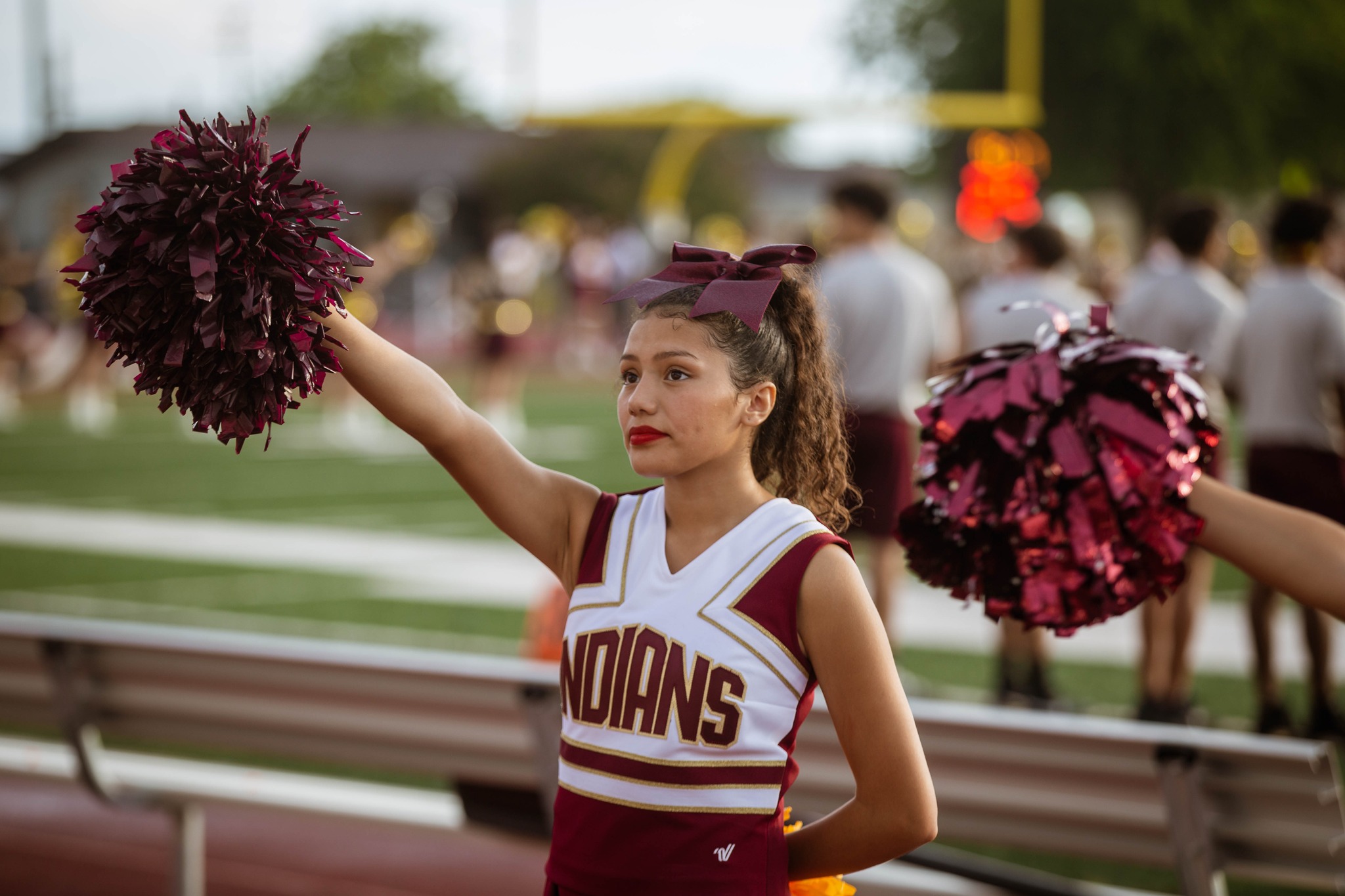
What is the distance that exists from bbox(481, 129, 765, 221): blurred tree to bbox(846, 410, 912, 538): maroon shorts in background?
32.1m

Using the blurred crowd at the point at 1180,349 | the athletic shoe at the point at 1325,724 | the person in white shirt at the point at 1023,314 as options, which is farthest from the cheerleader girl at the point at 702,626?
the athletic shoe at the point at 1325,724

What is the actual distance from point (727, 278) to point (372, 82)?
236 feet

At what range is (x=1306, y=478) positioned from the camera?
5031 millimetres

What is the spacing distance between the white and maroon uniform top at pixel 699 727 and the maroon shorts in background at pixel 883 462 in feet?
13.0

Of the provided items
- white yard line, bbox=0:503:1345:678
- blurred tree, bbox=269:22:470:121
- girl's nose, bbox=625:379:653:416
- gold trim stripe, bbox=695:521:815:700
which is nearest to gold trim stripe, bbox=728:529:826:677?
gold trim stripe, bbox=695:521:815:700

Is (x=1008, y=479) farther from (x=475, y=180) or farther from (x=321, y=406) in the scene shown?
(x=475, y=180)

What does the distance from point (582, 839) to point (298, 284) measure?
69 cm

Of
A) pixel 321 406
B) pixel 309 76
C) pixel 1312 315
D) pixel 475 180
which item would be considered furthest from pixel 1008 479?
pixel 309 76

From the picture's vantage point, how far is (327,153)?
42062 mm

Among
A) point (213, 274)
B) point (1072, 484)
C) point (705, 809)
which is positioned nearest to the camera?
point (213, 274)

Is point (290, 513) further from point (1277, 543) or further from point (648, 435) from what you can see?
point (1277, 543)

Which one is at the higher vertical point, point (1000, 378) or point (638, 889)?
point (1000, 378)

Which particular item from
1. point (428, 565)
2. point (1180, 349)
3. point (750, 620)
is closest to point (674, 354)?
point (750, 620)

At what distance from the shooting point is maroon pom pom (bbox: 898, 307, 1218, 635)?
1847 millimetres
